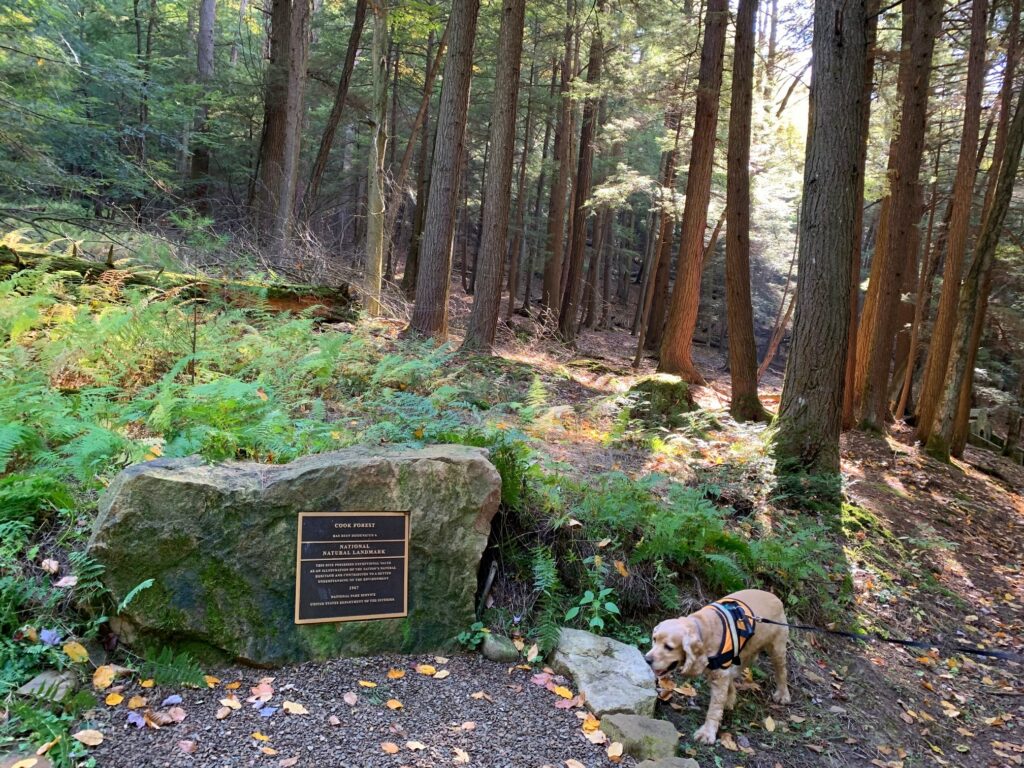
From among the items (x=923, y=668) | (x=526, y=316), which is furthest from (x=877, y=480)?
(x=526, y=316)

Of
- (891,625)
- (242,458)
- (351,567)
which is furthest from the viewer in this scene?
(891,625)

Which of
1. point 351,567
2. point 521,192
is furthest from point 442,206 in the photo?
point 521,192

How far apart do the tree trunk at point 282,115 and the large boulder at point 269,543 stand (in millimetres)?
11561

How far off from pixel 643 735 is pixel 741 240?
9370 millimetres

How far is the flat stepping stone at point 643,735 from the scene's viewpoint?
3115 mm

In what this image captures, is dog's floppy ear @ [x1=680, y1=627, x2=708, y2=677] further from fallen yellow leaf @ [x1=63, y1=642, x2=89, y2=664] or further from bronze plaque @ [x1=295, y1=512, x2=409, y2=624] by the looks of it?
fallen yellow leaf @ [x1=63, y1=642, x2=89, y2=664]

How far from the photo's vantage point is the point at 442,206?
35.7 feet

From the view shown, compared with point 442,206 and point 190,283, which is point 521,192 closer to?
point 442,206

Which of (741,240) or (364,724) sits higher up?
(741,240)

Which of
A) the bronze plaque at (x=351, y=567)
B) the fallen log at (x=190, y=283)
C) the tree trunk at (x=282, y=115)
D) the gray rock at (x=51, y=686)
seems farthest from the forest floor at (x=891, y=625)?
the tree trunk at (x=282, y=115)

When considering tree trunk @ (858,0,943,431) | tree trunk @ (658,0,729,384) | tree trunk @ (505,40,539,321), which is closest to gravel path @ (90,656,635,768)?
tree trunk @ (658,0,729,384)

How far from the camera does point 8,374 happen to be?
15.6ft

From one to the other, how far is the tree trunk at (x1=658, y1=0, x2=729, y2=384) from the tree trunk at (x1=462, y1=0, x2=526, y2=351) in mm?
4039

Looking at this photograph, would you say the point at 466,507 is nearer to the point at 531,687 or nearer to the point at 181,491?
the point at 531,687
